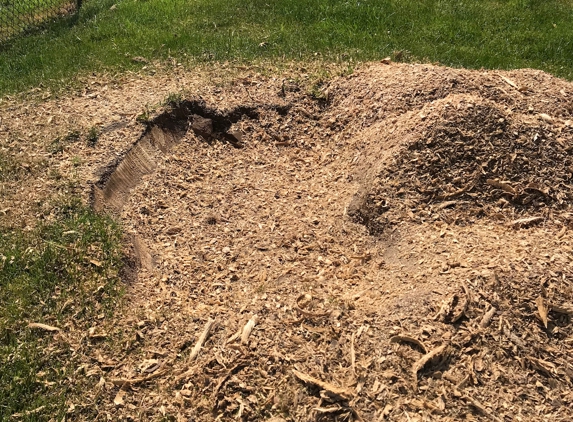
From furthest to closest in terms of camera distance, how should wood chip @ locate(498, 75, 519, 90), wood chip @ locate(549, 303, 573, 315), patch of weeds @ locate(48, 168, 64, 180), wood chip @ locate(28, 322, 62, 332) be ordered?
wood chip @ locate(498, 75, 519, 90)
patch of weeds @ locate(48, 168, 64, 180)
wood chip @ locate(28, 322, 62, 332)
wood chip @ locate(549, 303, 573, 315)

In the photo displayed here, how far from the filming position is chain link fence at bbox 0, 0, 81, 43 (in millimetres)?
8371

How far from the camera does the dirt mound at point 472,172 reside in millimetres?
4203

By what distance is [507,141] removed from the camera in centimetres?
443

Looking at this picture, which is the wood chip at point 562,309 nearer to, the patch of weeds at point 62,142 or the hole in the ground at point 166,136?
the hole in the ground at point 166,136

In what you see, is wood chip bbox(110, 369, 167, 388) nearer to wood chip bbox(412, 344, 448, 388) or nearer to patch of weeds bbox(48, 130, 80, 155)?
wood chip bbox(412, 344, 448, 388)

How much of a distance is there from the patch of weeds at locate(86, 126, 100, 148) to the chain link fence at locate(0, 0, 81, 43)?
3.91m

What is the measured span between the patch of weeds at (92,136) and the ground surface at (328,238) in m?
0.05

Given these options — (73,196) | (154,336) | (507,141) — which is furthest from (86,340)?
(507,141)

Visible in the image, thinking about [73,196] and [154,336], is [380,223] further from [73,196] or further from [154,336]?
[73,196]

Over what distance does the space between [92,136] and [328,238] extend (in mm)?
2560

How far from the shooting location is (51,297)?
392 centimetres

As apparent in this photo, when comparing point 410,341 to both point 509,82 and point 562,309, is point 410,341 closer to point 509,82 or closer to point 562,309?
point 562,309

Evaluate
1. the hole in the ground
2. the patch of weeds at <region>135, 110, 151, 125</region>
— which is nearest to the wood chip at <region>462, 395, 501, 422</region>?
the hole in the ground

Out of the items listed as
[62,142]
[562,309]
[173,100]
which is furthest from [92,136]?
[562,309]
